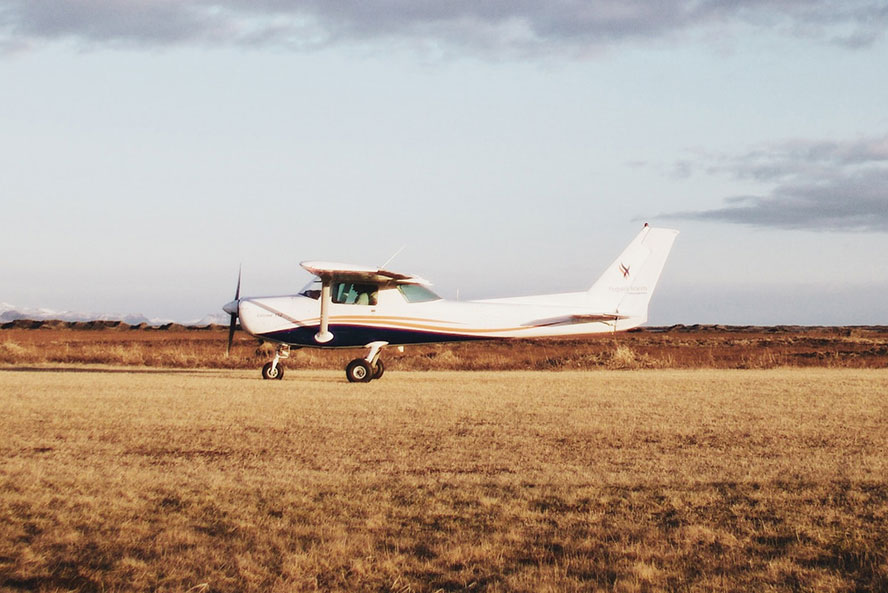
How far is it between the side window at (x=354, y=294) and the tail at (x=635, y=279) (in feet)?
20.2

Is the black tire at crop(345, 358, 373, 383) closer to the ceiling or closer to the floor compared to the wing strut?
closer to the floor

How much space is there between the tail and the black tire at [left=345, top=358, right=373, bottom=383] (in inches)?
257

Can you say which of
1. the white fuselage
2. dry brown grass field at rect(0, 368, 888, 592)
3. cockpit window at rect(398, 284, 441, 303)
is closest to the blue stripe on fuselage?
the white fuselage

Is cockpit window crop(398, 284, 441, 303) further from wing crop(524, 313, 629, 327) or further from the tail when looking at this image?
the tail

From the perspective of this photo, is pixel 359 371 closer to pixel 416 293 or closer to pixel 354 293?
pixel 354 293

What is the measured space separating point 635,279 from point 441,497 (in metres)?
17.4

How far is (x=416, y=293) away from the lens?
82.6ft

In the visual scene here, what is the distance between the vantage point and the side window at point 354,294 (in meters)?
25.0

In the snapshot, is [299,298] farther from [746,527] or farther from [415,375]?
[746,527]

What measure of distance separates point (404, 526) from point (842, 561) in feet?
10.8

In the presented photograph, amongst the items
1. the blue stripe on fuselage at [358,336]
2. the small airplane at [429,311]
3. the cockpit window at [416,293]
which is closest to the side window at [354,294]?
the small airplane at [429,311]

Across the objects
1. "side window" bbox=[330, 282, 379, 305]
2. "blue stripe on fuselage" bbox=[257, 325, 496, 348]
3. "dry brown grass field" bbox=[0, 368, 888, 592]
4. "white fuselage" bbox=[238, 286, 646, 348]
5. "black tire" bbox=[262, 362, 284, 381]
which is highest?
"side window" bbox=[330, 282, 379, 305]

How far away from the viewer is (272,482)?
9.11m

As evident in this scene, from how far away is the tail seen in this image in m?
24.6
